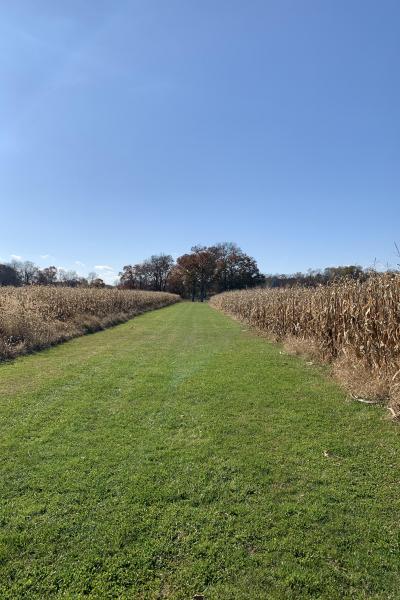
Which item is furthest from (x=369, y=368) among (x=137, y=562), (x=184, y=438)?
(x=137, y=562)

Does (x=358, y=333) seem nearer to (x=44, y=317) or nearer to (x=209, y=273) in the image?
(x=44, y=317)

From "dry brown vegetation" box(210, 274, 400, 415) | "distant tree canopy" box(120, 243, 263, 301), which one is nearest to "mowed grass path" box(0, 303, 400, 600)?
"dry brown vegetation" box(210, 274, 400, 415)

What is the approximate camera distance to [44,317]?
14609mm

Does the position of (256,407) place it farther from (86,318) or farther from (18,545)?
(86,318)

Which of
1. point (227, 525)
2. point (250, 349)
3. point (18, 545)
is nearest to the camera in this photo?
point (18, 545)

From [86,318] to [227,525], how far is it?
15.5 m

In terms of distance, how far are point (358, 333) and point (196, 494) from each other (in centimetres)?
550

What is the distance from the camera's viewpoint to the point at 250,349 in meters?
11.7

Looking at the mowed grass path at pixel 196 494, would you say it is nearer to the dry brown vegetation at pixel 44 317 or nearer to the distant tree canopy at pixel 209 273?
the dry brown vegetation at pixel 44 317

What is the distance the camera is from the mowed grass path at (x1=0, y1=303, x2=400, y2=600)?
2.54 m

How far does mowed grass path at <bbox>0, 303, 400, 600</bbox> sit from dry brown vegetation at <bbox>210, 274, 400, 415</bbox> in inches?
23.8

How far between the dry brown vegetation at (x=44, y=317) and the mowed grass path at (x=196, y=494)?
4.56 meters

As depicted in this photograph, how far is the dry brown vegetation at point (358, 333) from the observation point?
6.48 m

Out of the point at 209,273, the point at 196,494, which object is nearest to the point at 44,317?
the point at 196,494
